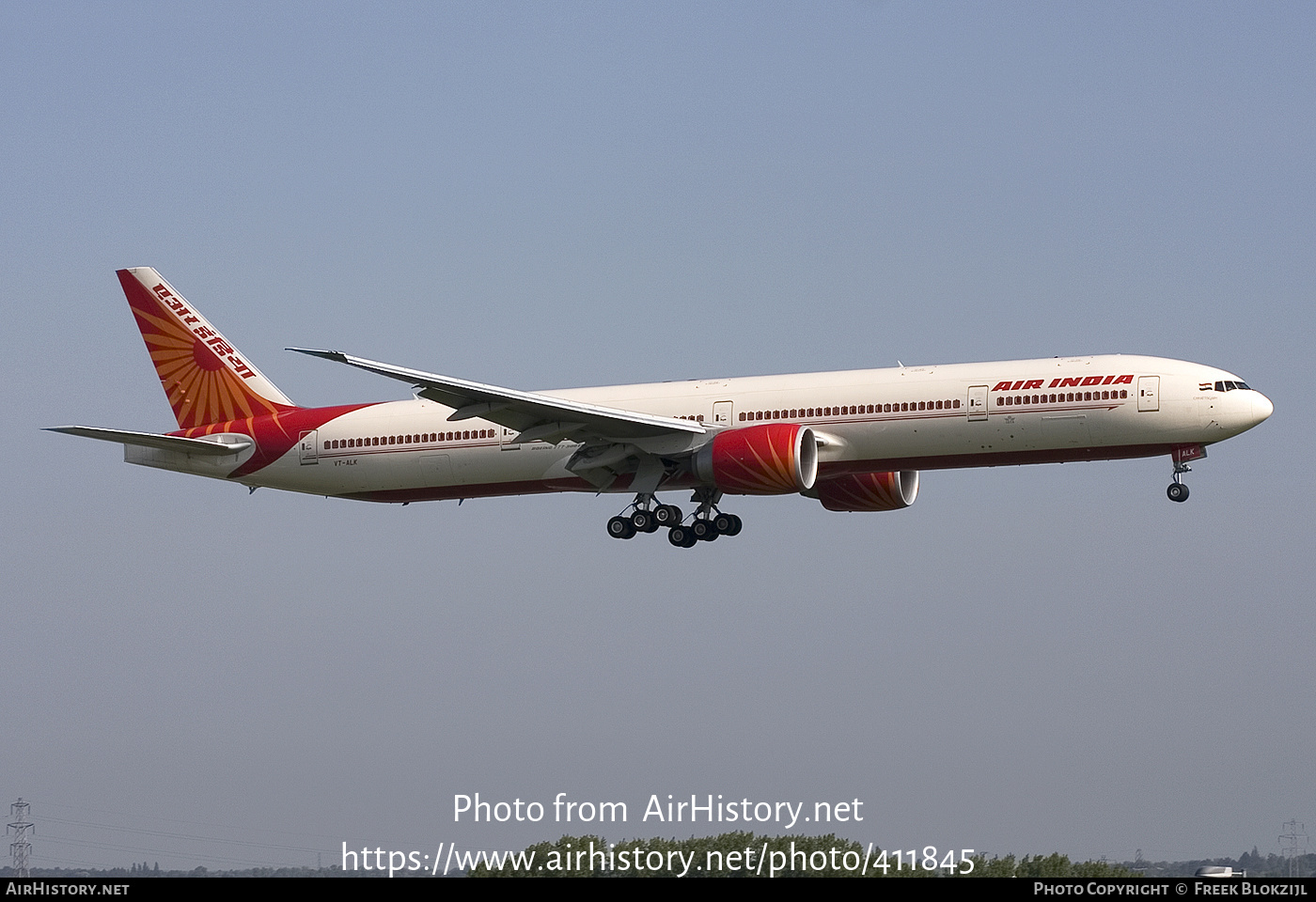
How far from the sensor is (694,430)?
52.5 meters

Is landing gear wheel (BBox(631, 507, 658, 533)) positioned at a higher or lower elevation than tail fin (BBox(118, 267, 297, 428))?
lower

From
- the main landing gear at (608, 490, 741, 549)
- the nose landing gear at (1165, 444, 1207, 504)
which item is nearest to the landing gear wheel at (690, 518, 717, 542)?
the main landing gear at (608, 490, 741, 549)

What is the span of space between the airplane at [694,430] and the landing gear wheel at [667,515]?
7 cm

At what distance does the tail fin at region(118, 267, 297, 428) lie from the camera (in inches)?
2384

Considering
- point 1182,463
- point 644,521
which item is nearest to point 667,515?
point 644,521

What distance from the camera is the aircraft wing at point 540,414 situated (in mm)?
49919

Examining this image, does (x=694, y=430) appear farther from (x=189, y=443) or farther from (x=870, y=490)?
(x=189, y=443)

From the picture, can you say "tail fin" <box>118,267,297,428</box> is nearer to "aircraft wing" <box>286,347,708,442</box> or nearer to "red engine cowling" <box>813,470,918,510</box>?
"aircraft wing" <box>286,347,708,442</box>

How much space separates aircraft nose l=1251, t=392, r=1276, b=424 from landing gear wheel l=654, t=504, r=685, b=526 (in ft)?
55.7

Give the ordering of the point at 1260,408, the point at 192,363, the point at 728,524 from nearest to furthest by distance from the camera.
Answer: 1. the point at 1260,408
2. the point at 728,524
3. the point at 192,363

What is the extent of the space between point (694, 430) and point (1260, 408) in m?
15.8
